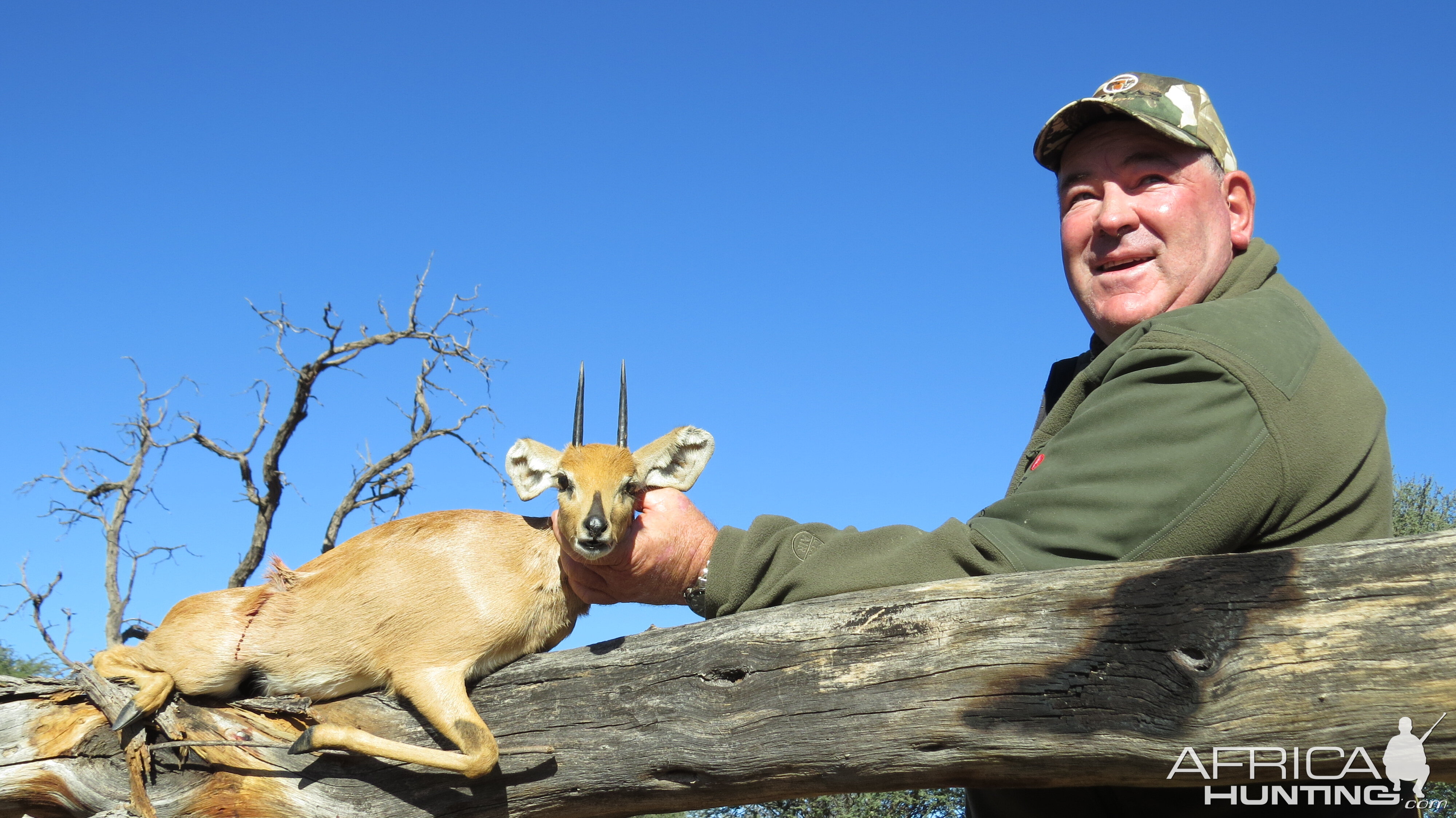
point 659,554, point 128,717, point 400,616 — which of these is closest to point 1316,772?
point 659,554

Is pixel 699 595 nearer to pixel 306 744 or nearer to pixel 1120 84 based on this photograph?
pixel 306 744

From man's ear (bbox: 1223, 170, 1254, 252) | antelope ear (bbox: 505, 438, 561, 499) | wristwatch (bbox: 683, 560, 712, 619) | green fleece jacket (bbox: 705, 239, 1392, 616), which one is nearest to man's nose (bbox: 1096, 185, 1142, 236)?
man's ear (bbox: 1223, 170, 1254, 252)

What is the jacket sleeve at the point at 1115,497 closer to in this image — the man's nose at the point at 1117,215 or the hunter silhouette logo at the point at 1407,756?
the hunter silhouette logo at the point at 1407,756

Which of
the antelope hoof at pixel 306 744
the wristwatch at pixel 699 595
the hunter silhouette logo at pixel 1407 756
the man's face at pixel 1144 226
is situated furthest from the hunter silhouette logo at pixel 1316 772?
the antelope hoof at pixel 306 744

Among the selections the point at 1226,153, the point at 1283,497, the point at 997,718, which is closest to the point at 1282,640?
the point at 1283,497

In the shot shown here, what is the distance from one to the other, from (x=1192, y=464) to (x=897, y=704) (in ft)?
3.42

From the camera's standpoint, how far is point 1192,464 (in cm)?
288

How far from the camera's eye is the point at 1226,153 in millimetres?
4086

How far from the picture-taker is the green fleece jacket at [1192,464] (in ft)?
9.50

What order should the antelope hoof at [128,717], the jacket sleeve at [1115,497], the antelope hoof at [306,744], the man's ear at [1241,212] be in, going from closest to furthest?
the jacket sleeve at [1115,497] < the antelope hoof at [306,744] < the antelope hoof at [128,717] < the man's ear at [1241,212]

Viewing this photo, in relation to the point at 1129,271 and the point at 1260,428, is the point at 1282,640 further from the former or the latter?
the point at 1129,271

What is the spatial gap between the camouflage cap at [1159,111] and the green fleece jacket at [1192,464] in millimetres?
788

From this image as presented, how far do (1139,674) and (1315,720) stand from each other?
40cm

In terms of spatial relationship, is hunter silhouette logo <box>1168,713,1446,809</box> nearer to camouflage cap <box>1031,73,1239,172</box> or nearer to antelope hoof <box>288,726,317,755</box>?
camouflage cap <box>1031,73,1239,172</box>
